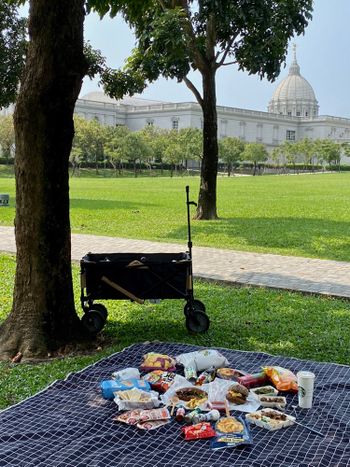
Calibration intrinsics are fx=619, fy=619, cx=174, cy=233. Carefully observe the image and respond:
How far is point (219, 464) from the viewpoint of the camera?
3219 millimetres

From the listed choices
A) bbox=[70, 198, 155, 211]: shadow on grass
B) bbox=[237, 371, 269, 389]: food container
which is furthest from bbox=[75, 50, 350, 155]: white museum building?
bbox=[237, 371, 269, 389]: food container

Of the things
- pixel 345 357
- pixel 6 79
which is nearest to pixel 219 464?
pixel 345 357

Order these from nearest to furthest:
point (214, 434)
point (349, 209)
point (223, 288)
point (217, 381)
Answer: point (214, 434) → point (217, 381) → point (223, 288) → point (349, 209)

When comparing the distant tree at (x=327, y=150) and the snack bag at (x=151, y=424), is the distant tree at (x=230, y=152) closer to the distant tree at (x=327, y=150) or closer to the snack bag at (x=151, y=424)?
the distant tree at (x=327, y=150)

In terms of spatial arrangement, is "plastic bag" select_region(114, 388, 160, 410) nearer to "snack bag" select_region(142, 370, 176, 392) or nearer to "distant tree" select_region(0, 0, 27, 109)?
"snack bag" select_region(142, 370, 176, 392)

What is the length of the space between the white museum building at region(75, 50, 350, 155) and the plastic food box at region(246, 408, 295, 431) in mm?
85557

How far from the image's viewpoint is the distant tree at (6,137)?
59562 millimetres

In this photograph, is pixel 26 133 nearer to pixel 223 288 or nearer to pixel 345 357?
pixel 345 357

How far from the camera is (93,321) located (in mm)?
5426

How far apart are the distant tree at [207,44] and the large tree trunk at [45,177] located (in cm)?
591

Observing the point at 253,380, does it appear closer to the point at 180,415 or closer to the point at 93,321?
the point at 180,415

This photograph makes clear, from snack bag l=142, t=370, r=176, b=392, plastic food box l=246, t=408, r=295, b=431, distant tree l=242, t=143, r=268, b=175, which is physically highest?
distant tree l=242, t=143, r=268, b=175

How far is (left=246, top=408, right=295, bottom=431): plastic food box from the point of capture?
3611 mm

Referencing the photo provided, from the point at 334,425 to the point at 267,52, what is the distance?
1094 cm
